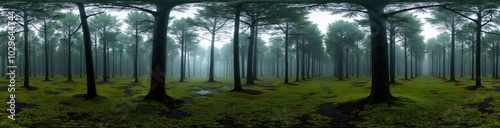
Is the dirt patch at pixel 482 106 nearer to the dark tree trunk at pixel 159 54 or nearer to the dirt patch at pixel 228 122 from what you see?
the dirt patch at pixel 228 122

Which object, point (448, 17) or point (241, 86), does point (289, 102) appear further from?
point (448, 17)

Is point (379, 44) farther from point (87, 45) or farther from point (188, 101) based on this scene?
point (87, 45)

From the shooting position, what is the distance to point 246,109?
7359mm

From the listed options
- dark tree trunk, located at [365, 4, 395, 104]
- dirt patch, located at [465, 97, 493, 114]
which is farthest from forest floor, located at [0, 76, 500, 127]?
dark tree trunk, located at [365, 4, 395, 104]

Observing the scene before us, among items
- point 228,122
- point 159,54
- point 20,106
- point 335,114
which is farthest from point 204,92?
point 20,106

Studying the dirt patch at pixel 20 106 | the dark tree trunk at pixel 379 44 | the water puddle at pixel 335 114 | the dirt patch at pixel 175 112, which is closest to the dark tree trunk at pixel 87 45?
the dirt patch at pixel 20 106

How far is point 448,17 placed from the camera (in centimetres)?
1209

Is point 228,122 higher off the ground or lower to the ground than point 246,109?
lower

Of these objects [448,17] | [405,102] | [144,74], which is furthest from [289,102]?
[448,17]

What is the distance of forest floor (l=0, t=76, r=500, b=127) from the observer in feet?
20.9

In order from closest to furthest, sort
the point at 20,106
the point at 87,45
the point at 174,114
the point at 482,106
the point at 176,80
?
the point at 20,106
the point at 174,114
the point at 482,106
the point at 87,45
the point at 176,80

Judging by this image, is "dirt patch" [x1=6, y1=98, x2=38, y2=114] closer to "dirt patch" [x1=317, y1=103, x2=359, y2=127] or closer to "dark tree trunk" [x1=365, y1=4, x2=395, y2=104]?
"dirt patch" [x1=317, y1=103, x2=359, y2=127]

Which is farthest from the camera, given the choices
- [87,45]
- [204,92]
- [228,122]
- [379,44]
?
[87,45]

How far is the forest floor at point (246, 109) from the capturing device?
6373 millimetres
